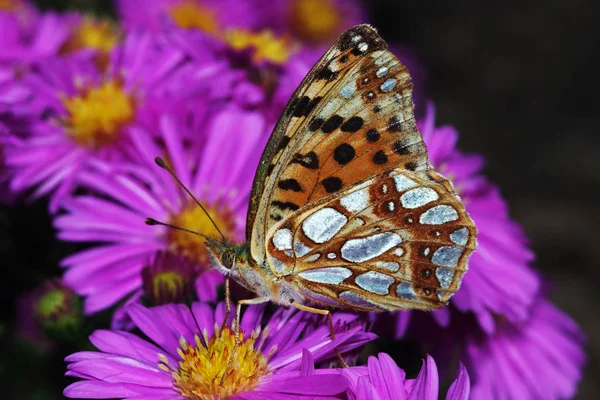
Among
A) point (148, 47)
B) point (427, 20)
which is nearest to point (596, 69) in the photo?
point (427, 20)

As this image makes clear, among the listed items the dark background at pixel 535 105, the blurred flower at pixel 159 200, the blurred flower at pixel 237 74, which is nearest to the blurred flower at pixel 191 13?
the blurred flower at pixel 237 74

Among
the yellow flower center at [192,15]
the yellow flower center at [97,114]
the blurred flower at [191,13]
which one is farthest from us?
the yellow flower center at [192,15]

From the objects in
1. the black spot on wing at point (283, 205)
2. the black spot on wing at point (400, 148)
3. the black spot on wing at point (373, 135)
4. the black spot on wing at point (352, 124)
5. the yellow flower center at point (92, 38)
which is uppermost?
the yellow flower center at point (92, 38)

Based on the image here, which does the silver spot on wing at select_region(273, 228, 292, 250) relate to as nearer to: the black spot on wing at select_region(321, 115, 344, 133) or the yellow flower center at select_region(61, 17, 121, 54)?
the black spot on wing at select_region(321, 115, 344, 133)

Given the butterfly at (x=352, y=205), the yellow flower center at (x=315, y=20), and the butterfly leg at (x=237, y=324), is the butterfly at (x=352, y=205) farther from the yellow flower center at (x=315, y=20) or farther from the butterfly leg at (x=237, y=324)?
the yellow flower center at (x=315, y=20)

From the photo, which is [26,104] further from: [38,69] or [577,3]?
[577,3]

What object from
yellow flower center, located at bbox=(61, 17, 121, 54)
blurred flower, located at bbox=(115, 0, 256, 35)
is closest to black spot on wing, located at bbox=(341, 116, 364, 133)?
yellow flower center, located at bbox=(61, 17, 121, 54)
